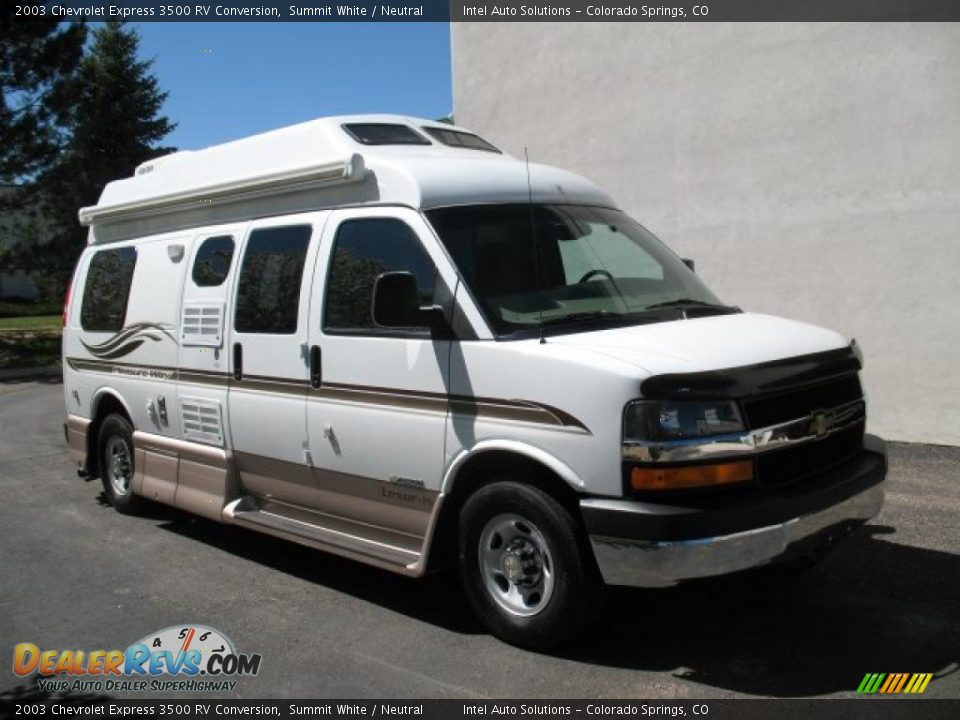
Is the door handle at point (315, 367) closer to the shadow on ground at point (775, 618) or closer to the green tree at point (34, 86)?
the shadow on ground at point (775, 618)

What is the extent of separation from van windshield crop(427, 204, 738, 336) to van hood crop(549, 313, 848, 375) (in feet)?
0.64

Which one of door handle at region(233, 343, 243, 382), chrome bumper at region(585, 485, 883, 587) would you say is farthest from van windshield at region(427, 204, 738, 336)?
door handle at region(233, 343, 243, 382)

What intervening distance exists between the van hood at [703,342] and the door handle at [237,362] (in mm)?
2445

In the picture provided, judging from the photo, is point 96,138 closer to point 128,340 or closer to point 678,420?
point 128,340

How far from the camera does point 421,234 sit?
15.4ft

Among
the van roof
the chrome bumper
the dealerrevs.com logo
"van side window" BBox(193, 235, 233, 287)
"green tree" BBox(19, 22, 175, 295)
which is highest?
"green tree" BBox(19, 22, 175, 295)

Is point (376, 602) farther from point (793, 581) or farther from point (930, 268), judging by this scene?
point (930, 268)

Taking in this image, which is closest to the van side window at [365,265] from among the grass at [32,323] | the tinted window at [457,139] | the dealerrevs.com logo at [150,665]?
the tinted window at [457,139]

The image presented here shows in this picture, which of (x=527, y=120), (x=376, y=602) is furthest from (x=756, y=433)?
(x=527, y=120)

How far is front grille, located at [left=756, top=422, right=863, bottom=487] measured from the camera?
12.9 ft

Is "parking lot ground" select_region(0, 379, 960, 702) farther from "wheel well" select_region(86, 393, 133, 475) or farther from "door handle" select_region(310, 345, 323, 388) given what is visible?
"door handle" select_region(310, 345, 323, 388)

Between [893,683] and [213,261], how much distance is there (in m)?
4.76

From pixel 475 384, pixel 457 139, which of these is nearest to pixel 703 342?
pixel 475 384

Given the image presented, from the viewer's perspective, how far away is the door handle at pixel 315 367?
514 cm
